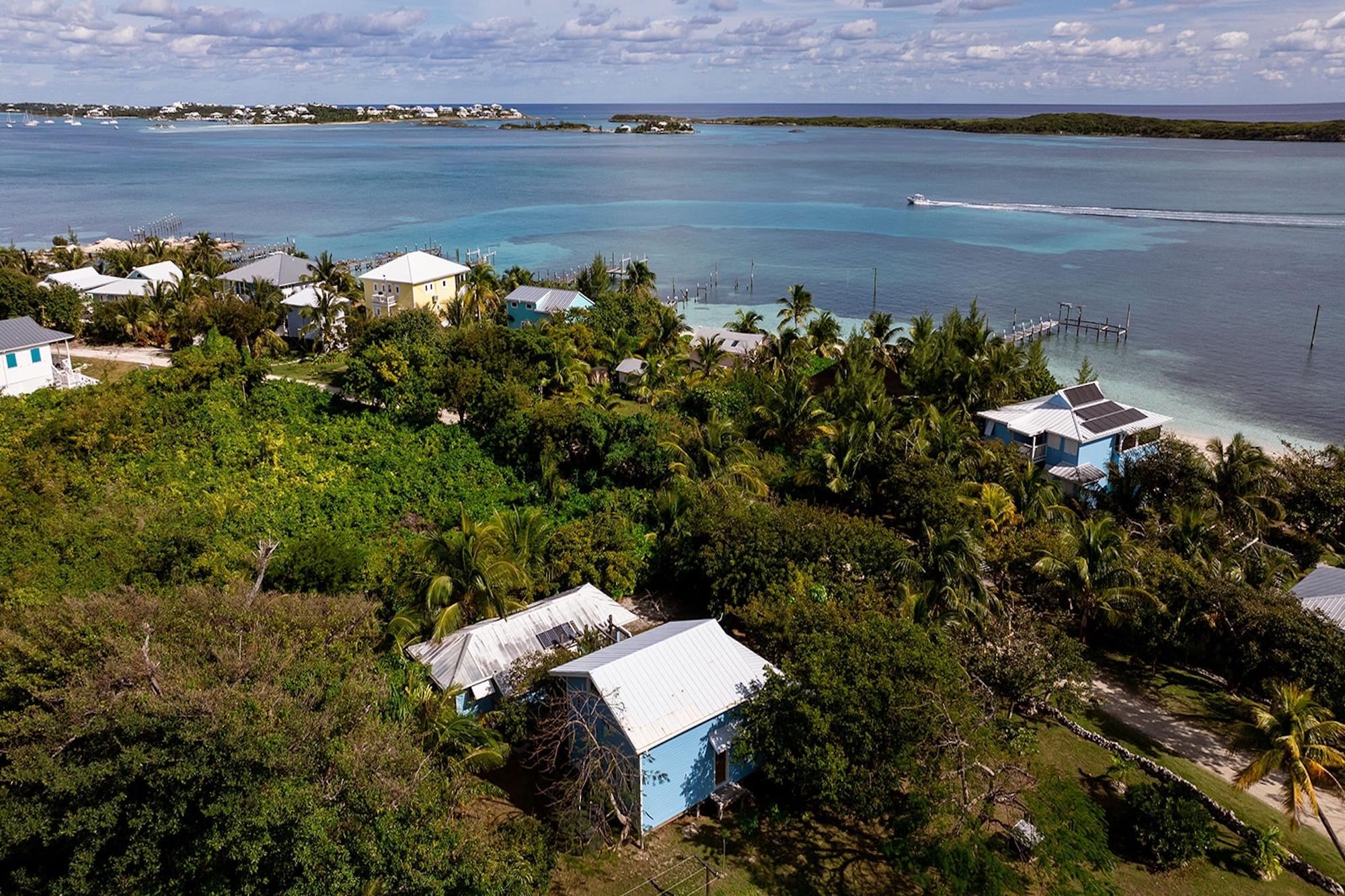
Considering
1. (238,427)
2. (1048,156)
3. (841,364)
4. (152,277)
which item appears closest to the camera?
(238,427)

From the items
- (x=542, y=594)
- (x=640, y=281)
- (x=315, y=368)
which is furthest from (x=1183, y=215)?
(x=542, y=594)

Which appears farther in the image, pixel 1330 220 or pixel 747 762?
pixel 1330 220

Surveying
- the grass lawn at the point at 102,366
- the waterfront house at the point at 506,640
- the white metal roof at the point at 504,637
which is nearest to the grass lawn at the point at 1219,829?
the waterfront house at the point at 506,640

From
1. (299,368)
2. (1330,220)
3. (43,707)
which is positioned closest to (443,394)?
(299,368)

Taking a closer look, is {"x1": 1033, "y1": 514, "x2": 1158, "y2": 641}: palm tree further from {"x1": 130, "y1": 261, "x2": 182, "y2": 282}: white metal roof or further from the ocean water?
{"x1": 130, "y1": 261, "x2": 182, "y2": 282}: white metal roof

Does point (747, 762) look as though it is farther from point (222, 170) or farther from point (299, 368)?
point (222, 170)

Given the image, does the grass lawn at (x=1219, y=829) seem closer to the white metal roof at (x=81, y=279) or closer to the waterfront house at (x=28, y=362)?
the waterfront house at (x=28, y=362)

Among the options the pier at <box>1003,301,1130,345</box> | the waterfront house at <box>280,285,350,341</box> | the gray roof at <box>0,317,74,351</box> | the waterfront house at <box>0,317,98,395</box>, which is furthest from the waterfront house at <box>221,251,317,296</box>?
the pier at <box>1003,301,1130,345</box>

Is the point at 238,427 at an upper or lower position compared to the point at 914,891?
upper
